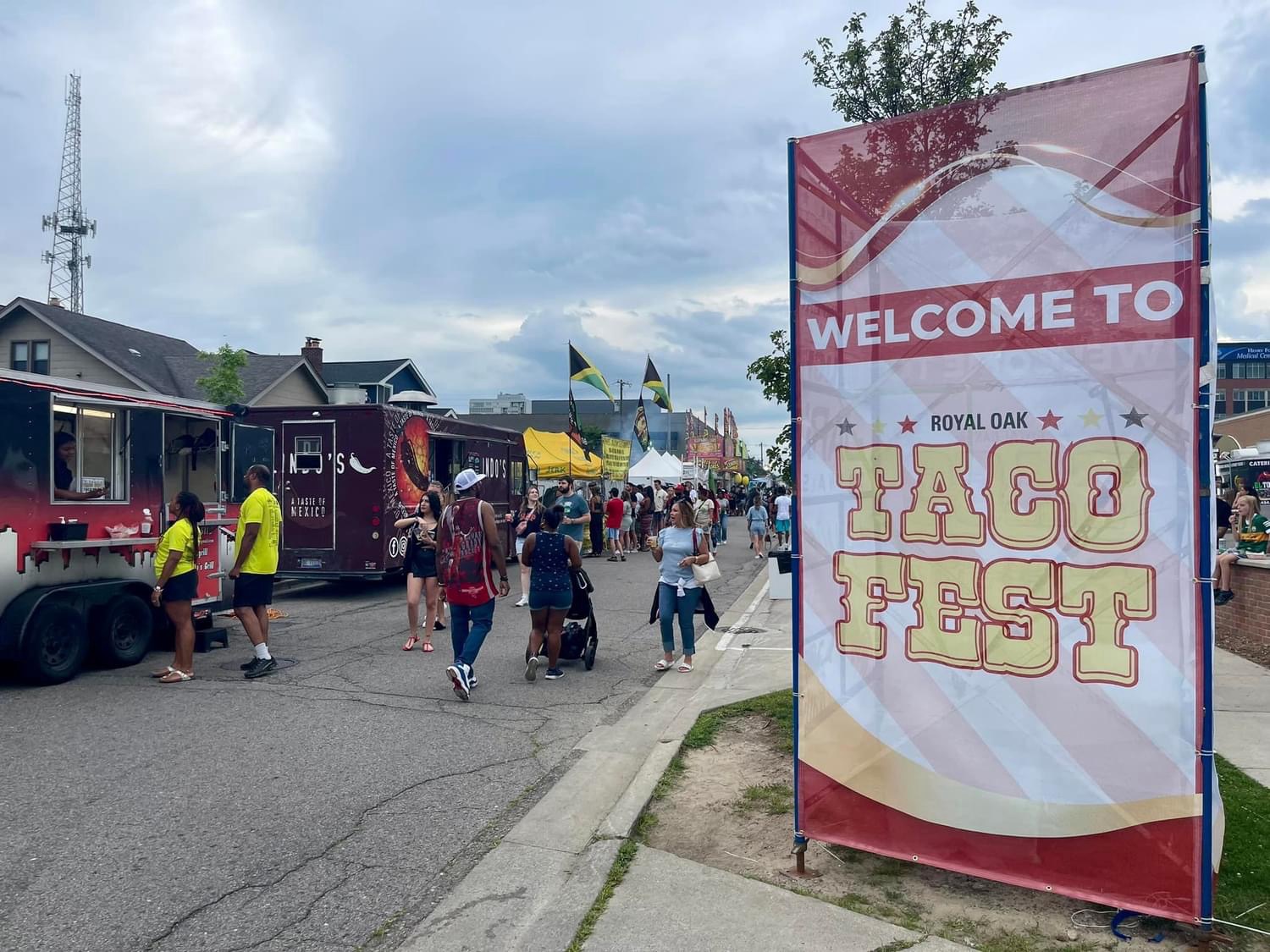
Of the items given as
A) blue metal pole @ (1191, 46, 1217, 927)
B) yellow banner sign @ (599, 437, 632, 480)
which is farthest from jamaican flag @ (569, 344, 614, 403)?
blue metal pole @ (1191, 46, 1217, 927)

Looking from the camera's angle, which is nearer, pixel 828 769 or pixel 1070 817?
pixel 1070 817

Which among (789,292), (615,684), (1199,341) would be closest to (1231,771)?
(1199,341)

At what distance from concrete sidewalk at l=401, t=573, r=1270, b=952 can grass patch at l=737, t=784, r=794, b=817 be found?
52 centimetres

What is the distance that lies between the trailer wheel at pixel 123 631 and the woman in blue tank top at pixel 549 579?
382 cm

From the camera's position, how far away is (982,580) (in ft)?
12.2

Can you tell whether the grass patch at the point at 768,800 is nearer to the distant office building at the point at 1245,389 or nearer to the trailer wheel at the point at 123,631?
the trailer wheel at the point at 123,631

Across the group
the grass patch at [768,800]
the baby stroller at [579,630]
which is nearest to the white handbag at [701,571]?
the baby stroller at [579,630]

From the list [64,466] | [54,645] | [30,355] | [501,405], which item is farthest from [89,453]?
[501,405]

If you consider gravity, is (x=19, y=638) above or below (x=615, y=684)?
above

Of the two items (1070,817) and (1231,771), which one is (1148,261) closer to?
(1070,817)

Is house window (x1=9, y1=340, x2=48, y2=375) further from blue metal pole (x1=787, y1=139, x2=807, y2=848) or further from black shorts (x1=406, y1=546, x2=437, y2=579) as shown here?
blue metal pole (x1=787, y1=139, x2=807, y2=848)

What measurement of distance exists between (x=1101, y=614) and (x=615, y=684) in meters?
5.32

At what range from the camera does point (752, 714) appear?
680 cm

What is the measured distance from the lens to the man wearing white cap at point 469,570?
746 centimetres
